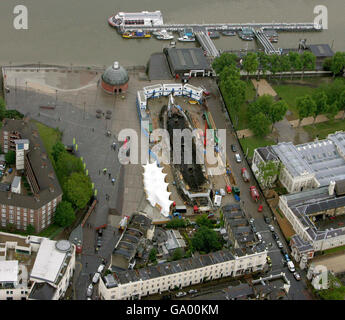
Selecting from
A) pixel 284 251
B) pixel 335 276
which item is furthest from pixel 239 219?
pixel 335 276

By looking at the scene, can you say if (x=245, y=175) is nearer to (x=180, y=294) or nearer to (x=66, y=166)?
(x=180, y=294)

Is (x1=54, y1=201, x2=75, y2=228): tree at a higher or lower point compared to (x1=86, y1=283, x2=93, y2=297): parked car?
higher

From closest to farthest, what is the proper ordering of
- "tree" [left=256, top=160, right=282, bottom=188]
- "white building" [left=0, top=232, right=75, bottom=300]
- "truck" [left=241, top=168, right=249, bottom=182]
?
"white building" [left=0, top=232, right=75, bottom=300], "tree" [left=256, top=160, right=282, bottom=188], "truck" [left=241, top=168, right=249, bottom=182]

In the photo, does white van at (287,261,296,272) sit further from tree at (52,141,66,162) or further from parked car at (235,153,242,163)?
tree at (52,141,66,162)

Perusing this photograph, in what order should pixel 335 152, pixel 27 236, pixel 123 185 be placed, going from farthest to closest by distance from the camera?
pixel 335 152, pixel 123 185, pixel 27 236

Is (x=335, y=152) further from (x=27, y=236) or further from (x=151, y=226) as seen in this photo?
(x=27, y=236)

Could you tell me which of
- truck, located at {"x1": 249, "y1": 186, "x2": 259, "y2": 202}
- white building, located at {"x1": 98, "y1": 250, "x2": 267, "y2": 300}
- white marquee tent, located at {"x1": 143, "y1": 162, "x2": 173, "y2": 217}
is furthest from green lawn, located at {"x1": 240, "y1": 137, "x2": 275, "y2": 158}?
white building, located at {"x1": 98, "y1": 250, "x2": 267, "y2": 300}

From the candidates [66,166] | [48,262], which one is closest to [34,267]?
[48,262]

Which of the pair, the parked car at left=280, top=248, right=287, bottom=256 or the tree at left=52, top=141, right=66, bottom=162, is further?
the tree at left=52, top=141, right=66, bottom=162
